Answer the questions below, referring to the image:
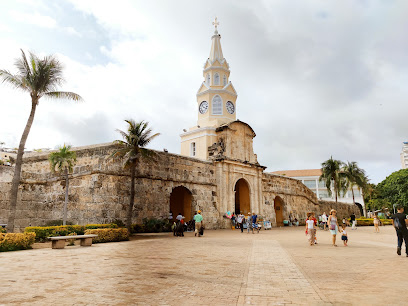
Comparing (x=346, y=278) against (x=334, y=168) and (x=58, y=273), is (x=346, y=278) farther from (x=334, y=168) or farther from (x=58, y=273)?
(x=334, y=168)

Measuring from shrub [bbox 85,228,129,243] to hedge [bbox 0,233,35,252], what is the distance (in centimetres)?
247

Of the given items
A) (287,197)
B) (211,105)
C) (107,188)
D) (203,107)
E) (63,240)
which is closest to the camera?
(63,240)

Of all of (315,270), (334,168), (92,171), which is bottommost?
(315,270)

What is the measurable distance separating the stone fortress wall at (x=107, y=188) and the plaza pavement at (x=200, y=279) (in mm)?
7273

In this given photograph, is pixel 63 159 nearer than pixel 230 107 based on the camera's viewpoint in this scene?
Yes

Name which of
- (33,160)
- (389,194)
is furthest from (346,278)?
(389,194)

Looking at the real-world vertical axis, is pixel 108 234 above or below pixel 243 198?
below

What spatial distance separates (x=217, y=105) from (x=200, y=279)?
2515 centimetres

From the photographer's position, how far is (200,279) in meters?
6.09

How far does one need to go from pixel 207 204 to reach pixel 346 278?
55.3 feet

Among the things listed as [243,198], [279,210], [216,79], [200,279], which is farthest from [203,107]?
[200,279]

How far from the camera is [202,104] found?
30781 mm

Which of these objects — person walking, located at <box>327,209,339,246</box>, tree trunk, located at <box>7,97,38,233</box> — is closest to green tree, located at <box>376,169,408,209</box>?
person walking, located at <box>327,209,339,246</box>

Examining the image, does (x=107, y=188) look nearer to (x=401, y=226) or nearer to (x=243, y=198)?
(x=401, y=226)
